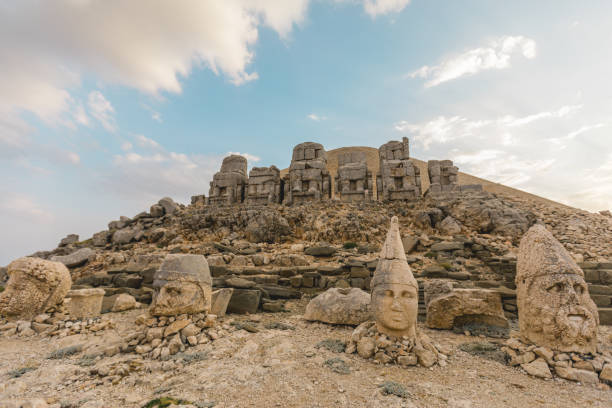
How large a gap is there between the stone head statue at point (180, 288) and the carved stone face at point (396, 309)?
3.52 meters

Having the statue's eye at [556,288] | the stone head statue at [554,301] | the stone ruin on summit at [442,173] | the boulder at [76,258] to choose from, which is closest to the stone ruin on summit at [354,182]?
the stone ruin on summit at [442,173]

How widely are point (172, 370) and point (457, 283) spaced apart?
7542 millimetres

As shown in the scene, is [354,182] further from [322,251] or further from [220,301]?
[220,301]

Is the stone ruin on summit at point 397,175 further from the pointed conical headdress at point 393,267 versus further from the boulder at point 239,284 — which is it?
the pointed conical headdress at point 393,267

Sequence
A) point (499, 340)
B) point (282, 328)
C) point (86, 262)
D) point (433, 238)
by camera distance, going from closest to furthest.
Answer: point (499, 340)
point (282, 328)
point (433, 238)
point (86, 262)

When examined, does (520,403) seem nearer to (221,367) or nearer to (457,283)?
(221,367)

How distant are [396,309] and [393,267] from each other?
70 cm

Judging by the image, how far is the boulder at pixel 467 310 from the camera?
21.0 ft

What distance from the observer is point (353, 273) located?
964 cm

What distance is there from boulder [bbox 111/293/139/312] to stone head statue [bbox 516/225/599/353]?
9.37 metres

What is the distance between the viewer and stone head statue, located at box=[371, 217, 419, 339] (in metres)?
4.77

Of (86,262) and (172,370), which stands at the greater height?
(86,262)

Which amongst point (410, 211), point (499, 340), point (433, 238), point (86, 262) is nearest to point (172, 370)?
point (499, 340)

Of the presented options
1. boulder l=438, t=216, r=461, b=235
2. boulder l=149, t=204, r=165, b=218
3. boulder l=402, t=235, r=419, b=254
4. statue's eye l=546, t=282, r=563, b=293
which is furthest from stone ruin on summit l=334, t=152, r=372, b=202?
statue's eye l=546, t=282, r=563, b=293
